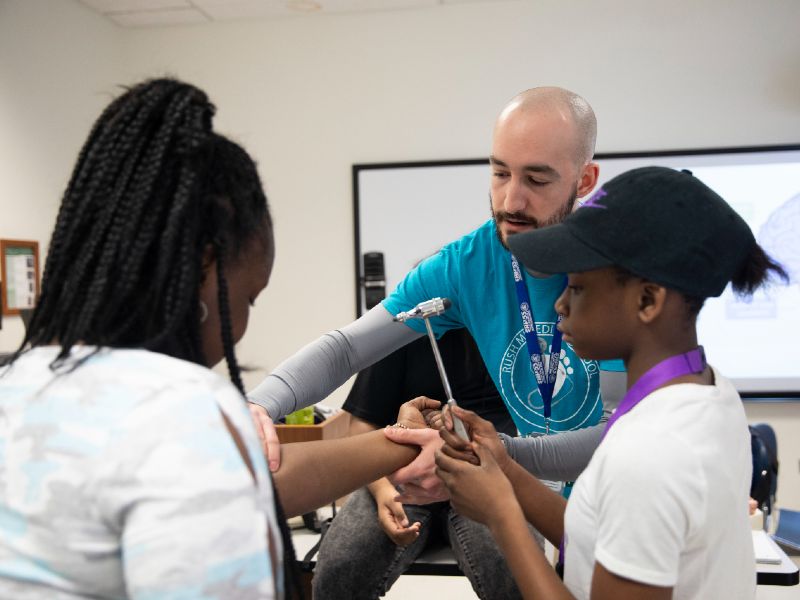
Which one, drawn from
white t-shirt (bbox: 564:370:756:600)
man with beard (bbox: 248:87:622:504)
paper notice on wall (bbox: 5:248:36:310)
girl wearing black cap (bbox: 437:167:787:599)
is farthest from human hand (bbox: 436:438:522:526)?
paper notice on wall (bbox: 5:248:36:310)

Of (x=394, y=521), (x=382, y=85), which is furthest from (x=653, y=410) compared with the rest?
(x=382, y=85)

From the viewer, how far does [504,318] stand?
1.66 meters

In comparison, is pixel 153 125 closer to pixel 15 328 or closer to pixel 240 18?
pixel 15 328

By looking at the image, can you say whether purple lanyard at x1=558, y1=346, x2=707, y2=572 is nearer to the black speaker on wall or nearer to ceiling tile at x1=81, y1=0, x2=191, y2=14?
the black speaker on wall

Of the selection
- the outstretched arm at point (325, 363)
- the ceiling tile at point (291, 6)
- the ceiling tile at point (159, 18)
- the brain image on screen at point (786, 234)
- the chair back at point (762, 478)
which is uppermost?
the ceiling tile at point (291, 6)

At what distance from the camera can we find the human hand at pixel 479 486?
1087 mm

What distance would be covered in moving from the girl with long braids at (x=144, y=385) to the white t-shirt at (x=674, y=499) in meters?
0.40

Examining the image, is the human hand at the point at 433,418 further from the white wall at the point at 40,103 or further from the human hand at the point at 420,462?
the white wall at the point at 40,103

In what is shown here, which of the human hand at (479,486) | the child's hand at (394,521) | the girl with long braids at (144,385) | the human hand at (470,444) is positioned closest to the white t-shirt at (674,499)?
the human hand at (479,486)

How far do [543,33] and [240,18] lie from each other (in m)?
1.70

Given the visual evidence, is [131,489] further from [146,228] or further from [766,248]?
Result: [766,248]

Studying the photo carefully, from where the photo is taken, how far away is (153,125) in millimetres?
815

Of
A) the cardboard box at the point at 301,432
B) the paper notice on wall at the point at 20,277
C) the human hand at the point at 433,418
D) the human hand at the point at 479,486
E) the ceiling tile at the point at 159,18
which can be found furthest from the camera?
the ceiling tile at the point at 159,18

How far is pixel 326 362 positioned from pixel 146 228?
0.87 meters
